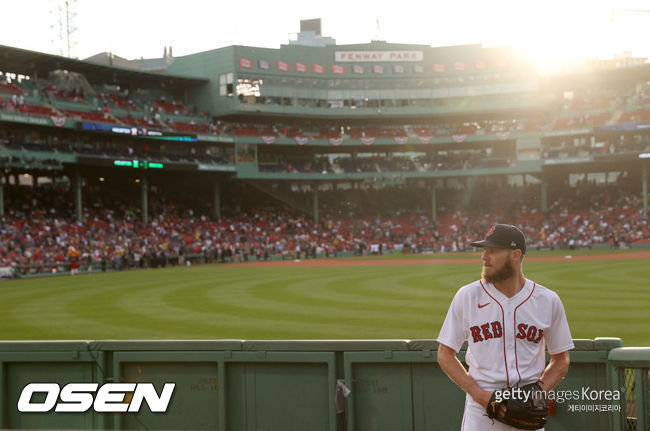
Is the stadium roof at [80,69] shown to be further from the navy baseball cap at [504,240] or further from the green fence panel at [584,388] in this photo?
the navy baseball cap at [504,240]

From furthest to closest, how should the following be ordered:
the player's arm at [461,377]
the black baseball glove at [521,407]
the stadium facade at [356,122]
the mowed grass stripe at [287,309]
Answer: the stadium facade at [356,122], the mowed grass stripe at [287,309], the player's arm at [461,377], the black baseball glove at [521,407]

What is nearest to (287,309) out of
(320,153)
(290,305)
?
(290,305)

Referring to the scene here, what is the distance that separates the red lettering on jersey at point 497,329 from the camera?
13.5ft

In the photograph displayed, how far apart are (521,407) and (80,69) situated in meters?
61.0

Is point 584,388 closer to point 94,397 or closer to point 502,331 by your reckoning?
point 502,331

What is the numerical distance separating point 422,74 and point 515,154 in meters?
14.1

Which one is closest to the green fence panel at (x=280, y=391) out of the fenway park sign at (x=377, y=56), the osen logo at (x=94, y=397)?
the osen logo at (x=94, y=397)

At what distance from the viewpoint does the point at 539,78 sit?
71.0m

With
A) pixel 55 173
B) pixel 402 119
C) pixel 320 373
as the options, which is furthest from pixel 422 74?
pixel 320 373

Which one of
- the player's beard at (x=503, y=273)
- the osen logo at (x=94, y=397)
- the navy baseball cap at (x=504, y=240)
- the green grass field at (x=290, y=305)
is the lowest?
the green grass field at (x=290, y=305)

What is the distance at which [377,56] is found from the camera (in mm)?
73875

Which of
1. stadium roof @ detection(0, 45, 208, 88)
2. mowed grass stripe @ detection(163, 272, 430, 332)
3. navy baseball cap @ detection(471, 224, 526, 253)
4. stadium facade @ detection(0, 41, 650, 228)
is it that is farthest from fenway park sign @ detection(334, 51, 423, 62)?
navy baseball cap @ detection(471, 224, 526, 253)

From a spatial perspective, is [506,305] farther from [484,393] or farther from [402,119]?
[402,119]

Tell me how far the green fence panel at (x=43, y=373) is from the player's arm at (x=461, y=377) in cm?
369
